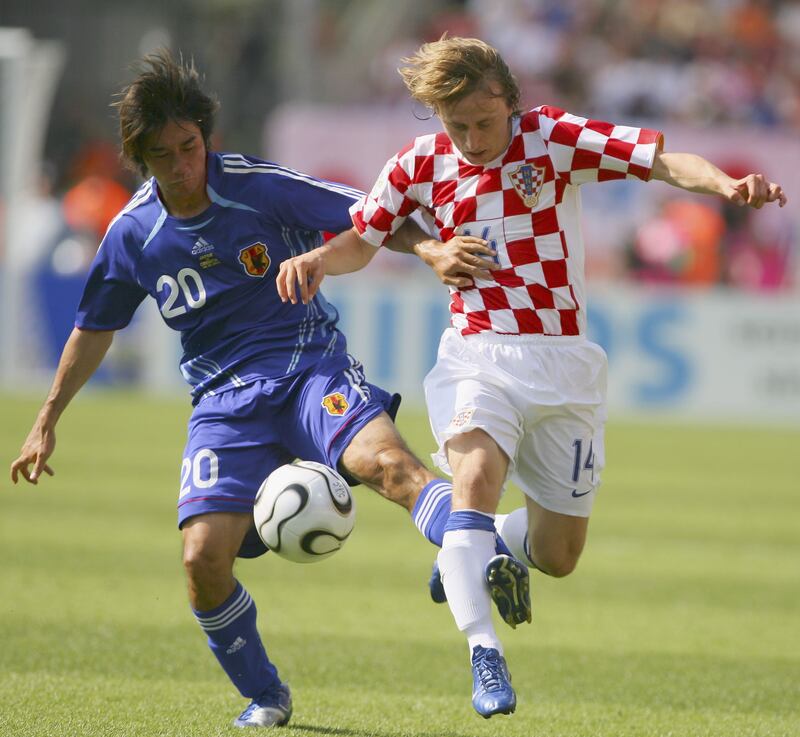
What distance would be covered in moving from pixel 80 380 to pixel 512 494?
674cm

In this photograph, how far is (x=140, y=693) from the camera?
18.8 ft

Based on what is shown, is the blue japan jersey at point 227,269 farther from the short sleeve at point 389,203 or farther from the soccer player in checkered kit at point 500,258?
the soccer player in checkered kit at point 500,258

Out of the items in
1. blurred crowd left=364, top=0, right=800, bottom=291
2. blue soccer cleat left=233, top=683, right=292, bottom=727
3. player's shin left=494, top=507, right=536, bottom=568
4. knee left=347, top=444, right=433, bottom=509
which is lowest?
blue soccer cleat left=233, top=683, right=292, bottom=727

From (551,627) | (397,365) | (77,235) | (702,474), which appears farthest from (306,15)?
(551,627)

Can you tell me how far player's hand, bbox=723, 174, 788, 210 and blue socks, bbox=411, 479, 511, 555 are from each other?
140 centimetres

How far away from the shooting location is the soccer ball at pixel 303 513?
5012 millimetres

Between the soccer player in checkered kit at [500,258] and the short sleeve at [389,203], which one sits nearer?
the soccer player in checkered kit at [500,258]

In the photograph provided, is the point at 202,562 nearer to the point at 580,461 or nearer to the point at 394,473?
the point at 394,473

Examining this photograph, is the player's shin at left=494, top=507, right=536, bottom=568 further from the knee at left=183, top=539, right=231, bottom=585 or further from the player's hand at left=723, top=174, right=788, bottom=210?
the player's hand at left=723, top=174, right=788, bottom=210

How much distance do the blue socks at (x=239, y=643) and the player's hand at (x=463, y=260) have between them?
139 centimetres

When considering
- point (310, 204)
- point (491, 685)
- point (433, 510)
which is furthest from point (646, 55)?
point (491, 685)

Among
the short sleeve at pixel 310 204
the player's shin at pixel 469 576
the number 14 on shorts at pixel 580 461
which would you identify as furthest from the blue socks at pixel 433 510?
the short sleeve at pixel 310 204

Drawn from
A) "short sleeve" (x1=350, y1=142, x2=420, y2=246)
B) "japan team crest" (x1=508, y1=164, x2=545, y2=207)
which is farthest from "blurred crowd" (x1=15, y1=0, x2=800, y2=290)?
"japan team crest" (x1=508, y1=164, x2=545, y2=207)

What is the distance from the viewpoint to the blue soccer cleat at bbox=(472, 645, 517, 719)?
4527 millimetres
